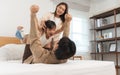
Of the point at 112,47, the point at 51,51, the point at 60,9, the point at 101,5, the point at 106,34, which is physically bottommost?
the point at 112,47

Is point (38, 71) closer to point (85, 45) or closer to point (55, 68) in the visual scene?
point (55, 68)

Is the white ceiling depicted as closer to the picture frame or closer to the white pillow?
the picture frame

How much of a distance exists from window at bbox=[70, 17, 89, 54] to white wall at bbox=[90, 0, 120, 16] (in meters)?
0.34

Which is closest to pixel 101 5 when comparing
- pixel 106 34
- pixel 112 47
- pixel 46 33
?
pixel 106 34

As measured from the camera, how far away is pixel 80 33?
163 inches

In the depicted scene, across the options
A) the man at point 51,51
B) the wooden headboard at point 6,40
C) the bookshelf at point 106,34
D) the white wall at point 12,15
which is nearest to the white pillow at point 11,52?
the wooden headboard at point 6,40

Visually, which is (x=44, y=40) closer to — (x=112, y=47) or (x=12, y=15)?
(x=12, y=15)

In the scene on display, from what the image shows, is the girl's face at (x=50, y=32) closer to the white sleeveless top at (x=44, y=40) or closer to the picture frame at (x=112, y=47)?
the white sleeveless top at (x=44, y=40)

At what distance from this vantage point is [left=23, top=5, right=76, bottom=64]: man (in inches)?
53.0

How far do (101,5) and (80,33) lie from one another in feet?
2.73

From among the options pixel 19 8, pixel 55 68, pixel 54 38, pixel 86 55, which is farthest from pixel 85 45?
pixel 55 68

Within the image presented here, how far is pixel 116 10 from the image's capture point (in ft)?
12.1

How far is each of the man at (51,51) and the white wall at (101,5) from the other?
8.44 feet

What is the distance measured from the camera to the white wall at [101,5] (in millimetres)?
3838
